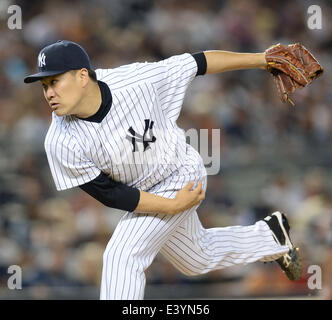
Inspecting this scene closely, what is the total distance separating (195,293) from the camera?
414cm

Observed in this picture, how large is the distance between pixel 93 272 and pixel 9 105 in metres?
1.63

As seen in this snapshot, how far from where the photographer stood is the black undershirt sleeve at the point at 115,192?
7.75 ft

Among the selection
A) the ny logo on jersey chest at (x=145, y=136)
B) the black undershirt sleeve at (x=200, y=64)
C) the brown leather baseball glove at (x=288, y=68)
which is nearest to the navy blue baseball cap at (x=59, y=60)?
the ny logo on jersey chest at (x=145, y=136)

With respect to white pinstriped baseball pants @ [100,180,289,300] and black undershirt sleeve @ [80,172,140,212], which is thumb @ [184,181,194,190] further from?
black undershirt sleeve @ [80,172,140,212]

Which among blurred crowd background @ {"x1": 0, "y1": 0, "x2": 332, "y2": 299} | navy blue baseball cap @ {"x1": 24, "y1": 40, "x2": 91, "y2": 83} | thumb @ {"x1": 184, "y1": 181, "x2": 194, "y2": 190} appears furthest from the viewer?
blurred crowd background @ {"x1": 0, "y1": 0, "x2": 332, "y2": 299}

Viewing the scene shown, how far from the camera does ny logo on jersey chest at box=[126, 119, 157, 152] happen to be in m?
2.40

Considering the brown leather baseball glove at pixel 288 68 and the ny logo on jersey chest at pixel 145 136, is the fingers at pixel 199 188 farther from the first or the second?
the brown leather baseball glove at pixel 288 68

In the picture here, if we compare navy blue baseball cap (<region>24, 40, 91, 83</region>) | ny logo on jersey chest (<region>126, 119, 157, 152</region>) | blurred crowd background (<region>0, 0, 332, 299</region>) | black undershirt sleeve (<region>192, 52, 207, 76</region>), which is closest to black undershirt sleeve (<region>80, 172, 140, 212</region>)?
ny logo on jersey chest (<region>126, 119, 157, 152</region>)

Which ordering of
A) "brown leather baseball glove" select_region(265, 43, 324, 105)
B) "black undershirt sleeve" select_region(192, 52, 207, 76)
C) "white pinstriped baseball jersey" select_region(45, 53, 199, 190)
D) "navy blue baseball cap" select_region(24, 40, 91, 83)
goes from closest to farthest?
"navy blue baseball cap" select_region(24, 40, 91, 83), "white pinstriped baseball jersey" select_region(45, 53, 199, 190), "black undershirt sleeve" select_region(192, 52, 207, 76), "brown leather baseball glove" select_region(265, 43, 324, 105)

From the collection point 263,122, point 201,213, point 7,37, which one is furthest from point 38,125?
point 263,122

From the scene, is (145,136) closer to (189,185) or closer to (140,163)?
(140,163)

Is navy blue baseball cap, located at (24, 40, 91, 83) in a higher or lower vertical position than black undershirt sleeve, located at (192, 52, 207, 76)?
lower

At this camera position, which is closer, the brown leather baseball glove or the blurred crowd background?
the brown leather baseball glove

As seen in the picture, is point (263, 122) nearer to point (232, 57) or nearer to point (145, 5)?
point (145, 5)
